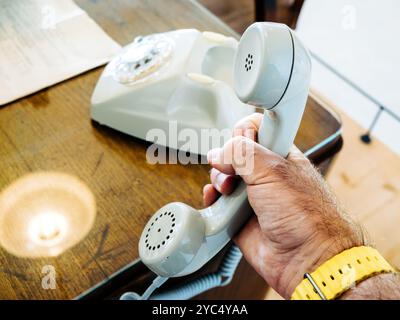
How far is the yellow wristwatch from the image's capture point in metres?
0.52

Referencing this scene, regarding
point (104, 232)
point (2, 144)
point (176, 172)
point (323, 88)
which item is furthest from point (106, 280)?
point (323, 88)

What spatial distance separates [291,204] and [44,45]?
62 centimetres

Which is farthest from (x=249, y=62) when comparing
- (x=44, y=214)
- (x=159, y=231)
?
(x=44, y=214)

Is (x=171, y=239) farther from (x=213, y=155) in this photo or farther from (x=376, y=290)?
(x=376, y=290)

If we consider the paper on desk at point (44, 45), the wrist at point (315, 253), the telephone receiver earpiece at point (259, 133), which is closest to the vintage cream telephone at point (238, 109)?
the telephone receiver earpiece at point (259, 133)

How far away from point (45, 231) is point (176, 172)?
0.22m

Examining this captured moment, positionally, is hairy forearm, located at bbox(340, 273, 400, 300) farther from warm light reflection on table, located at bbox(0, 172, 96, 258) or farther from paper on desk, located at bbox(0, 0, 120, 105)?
paper on desk, located at bbox(0, 0, 120, 105)

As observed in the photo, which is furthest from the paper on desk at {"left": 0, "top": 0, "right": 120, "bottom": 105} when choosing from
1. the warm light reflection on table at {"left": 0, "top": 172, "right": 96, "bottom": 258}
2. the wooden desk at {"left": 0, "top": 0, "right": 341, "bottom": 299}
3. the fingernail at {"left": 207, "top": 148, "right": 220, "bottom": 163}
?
the fingernail at {"left": 207, "top": 148, "right": 220, "bottom": 163}

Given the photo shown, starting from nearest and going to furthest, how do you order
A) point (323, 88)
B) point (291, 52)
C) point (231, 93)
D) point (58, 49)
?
point (291, 52)
point (231, 93)
point (58, 49)
point (323, 88)

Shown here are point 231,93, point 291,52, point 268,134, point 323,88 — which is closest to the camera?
point 291,52

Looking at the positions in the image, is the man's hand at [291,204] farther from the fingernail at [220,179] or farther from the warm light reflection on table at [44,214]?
the warm light reflection on table at [44,214]

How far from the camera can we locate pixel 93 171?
26.7 inches

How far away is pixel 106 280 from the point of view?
56 centimetres
